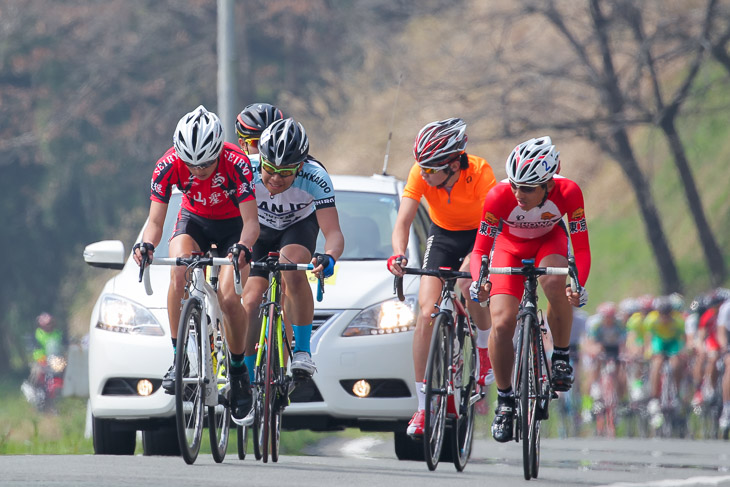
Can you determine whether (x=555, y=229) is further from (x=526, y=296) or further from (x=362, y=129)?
(x=362, y=129)

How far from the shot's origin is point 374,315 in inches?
379

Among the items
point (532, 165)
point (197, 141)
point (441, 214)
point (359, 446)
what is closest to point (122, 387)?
point (197, 141)

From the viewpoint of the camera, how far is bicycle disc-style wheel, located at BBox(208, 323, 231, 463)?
28.7 ft

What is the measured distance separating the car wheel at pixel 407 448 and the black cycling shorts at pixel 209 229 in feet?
6.96

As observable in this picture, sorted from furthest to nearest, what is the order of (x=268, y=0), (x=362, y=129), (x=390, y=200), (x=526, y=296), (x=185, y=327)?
(x=362, y=129) → (x=268, y=0) → (x=390, y=200) → (x=526, y=296) → (x=185, y=327)

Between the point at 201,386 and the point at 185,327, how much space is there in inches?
16.6

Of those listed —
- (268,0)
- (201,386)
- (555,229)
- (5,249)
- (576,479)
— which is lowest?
(576,479)

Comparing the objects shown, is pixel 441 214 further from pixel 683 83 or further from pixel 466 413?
pixel 683 83

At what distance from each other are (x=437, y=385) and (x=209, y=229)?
5.44 feet

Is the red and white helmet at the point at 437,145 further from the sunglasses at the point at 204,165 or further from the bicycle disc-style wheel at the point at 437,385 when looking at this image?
the sunglasses at the point at 204,165

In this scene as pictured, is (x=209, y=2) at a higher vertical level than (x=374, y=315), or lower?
higher

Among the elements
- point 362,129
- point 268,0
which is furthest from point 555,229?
point 362,129

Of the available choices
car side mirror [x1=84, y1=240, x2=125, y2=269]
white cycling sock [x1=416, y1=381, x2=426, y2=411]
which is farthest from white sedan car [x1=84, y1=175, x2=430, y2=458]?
white cycling sock [x1=416, y1=381, x2=426, y2=411]

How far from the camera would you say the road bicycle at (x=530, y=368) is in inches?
338
